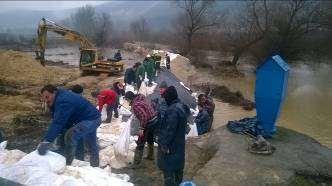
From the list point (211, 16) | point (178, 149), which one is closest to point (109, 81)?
point (178, 149)

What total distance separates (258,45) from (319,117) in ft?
53.2

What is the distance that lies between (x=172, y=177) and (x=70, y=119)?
1.60 metres

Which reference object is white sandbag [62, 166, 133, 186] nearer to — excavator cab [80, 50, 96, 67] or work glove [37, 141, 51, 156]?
work glove [37, 141, 51, 156]

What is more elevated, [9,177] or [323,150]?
[9,177]

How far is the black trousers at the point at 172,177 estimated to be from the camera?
6.04 meters

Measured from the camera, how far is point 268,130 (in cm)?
861

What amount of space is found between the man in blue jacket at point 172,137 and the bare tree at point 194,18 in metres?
30.6

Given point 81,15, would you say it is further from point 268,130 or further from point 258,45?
point 268,130

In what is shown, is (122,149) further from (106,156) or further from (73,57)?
(73,57)

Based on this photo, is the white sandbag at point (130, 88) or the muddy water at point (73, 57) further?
the muddy water at point (73, 57)

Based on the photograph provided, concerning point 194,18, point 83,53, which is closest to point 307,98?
point 83,53

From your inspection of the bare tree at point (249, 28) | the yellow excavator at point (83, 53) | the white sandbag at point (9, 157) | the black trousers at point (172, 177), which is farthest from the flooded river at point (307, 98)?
the white sandbag at point (9, 157)

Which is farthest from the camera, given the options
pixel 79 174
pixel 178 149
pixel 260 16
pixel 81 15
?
A: pixel 81 15

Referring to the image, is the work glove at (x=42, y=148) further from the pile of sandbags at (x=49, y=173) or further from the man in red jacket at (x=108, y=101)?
the man in red jacket at (x=108, y=101)
